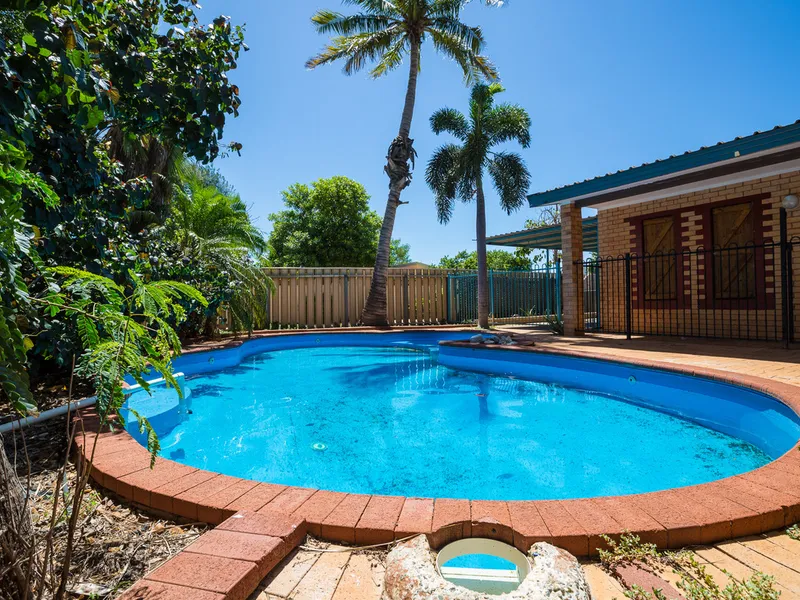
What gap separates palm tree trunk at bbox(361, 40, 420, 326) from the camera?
42.8 ft

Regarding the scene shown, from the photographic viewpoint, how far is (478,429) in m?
4.59

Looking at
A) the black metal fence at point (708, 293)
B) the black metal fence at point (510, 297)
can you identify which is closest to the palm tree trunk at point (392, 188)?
the black metal fence at point (510, 297)

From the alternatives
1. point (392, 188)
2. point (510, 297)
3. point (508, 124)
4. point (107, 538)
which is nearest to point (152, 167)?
point (392, 188)

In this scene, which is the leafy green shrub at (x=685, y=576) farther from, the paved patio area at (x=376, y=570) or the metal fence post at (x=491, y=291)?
the metal fence post at (x=491, y=291)

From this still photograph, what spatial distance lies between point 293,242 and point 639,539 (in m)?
21.8

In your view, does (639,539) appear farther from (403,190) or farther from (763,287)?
(403,190)

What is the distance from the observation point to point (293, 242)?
22.1 metres

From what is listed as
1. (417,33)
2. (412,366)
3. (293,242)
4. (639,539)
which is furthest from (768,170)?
(293,242)

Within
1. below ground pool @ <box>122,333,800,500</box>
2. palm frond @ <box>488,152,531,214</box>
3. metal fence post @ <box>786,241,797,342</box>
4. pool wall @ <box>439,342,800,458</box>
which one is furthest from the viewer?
palm frond @ <box>488,152,531,214</box>

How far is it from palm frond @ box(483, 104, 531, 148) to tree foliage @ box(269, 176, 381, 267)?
35.5 ft

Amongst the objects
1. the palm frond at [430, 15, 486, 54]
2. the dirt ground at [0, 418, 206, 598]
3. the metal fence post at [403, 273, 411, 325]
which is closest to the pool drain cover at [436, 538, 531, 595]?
the dirt ground at [0, 418, 206, 598]

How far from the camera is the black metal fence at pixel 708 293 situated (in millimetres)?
7539

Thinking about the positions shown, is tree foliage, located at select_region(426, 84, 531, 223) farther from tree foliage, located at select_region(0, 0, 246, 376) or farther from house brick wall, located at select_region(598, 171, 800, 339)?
tree foliage, located at select_region(0, 0, 246, 376)

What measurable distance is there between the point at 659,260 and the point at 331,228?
15879mm
